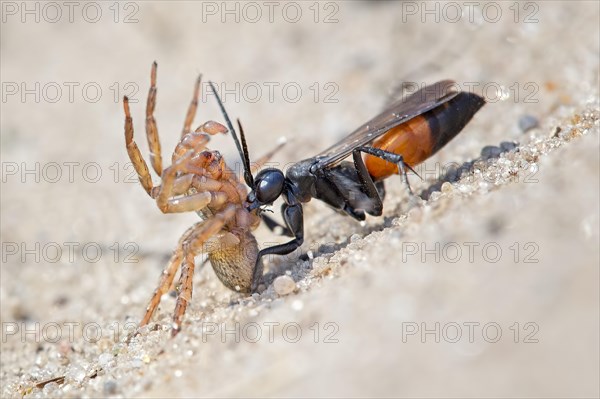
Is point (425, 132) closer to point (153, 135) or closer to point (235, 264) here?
point (235, 264)

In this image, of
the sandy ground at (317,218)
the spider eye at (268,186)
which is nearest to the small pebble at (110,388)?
the sandy ground at (317,218)

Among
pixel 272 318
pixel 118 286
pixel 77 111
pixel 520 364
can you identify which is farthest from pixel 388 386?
pixel 77 111

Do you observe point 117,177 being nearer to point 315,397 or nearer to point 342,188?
point 342,188

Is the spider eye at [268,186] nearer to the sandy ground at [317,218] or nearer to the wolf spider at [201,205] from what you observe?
the wolf spider at [201,205]

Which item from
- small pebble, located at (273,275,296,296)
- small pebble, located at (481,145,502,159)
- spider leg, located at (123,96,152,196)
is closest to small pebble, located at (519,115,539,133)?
small pebble, located at (481,145,502,159)

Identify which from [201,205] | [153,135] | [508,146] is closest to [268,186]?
[201,205]

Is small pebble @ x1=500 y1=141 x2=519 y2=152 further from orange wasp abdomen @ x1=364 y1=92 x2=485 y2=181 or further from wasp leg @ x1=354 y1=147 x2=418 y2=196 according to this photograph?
wasp leg @ x1=354 y1=147 x2=418 y2=196
